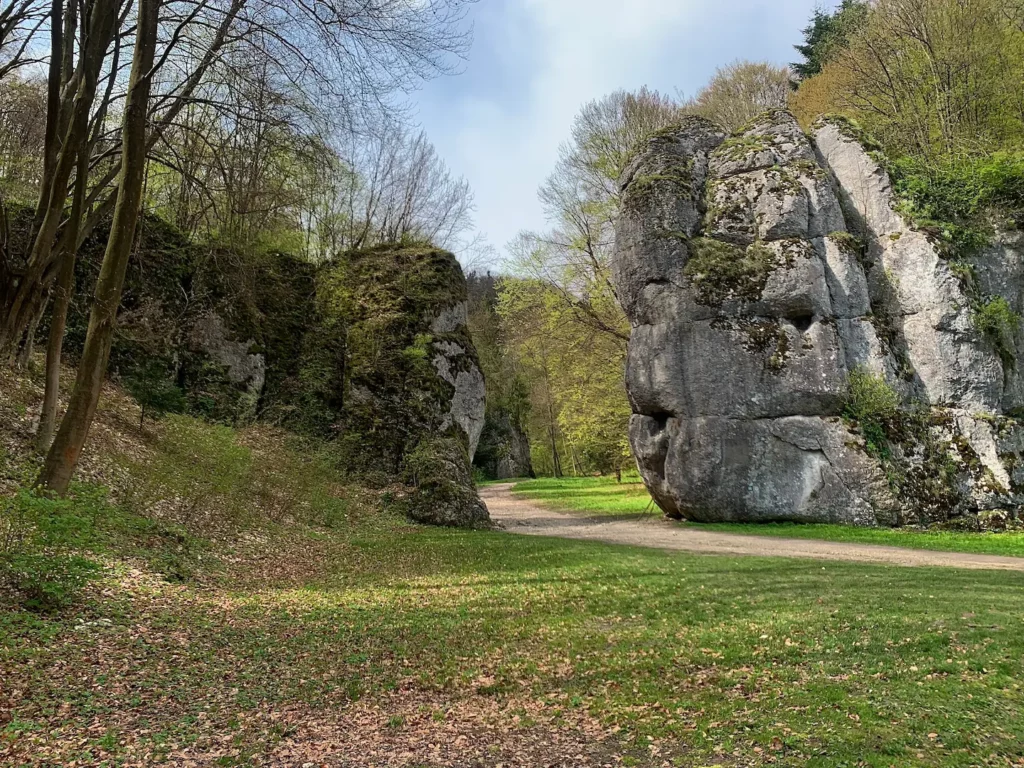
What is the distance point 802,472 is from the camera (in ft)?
55.3

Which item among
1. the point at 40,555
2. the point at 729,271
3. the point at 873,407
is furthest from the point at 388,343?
the point at 873,407

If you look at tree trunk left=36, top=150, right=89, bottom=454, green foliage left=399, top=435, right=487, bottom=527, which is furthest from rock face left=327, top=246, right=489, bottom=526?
tree trunk left=36, top=150, right=89, bottom=454

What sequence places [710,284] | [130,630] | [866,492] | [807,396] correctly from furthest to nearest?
1. [710,284]
2. [807,396]
3. [866,492]
4. [130,630]

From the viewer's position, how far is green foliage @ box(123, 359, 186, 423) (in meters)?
14.0

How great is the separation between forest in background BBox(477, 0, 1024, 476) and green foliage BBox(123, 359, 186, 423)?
50.9ft

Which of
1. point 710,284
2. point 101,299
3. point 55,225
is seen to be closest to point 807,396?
point 710,284

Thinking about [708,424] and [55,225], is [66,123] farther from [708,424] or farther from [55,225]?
[708,424]

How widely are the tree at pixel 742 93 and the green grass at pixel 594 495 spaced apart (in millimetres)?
20922

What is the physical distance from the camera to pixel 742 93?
34.1 meters

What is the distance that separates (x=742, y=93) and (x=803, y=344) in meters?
22.9

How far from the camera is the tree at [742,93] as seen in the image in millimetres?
33406

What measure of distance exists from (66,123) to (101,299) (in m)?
4.69

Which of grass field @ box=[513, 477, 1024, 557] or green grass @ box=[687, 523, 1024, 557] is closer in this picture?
green grass @ box=[687, 523, 1024, 557]

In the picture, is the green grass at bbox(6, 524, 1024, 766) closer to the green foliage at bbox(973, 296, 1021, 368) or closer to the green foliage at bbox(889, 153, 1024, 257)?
the green foliage at bbox(973, 296, 1021, 368)
